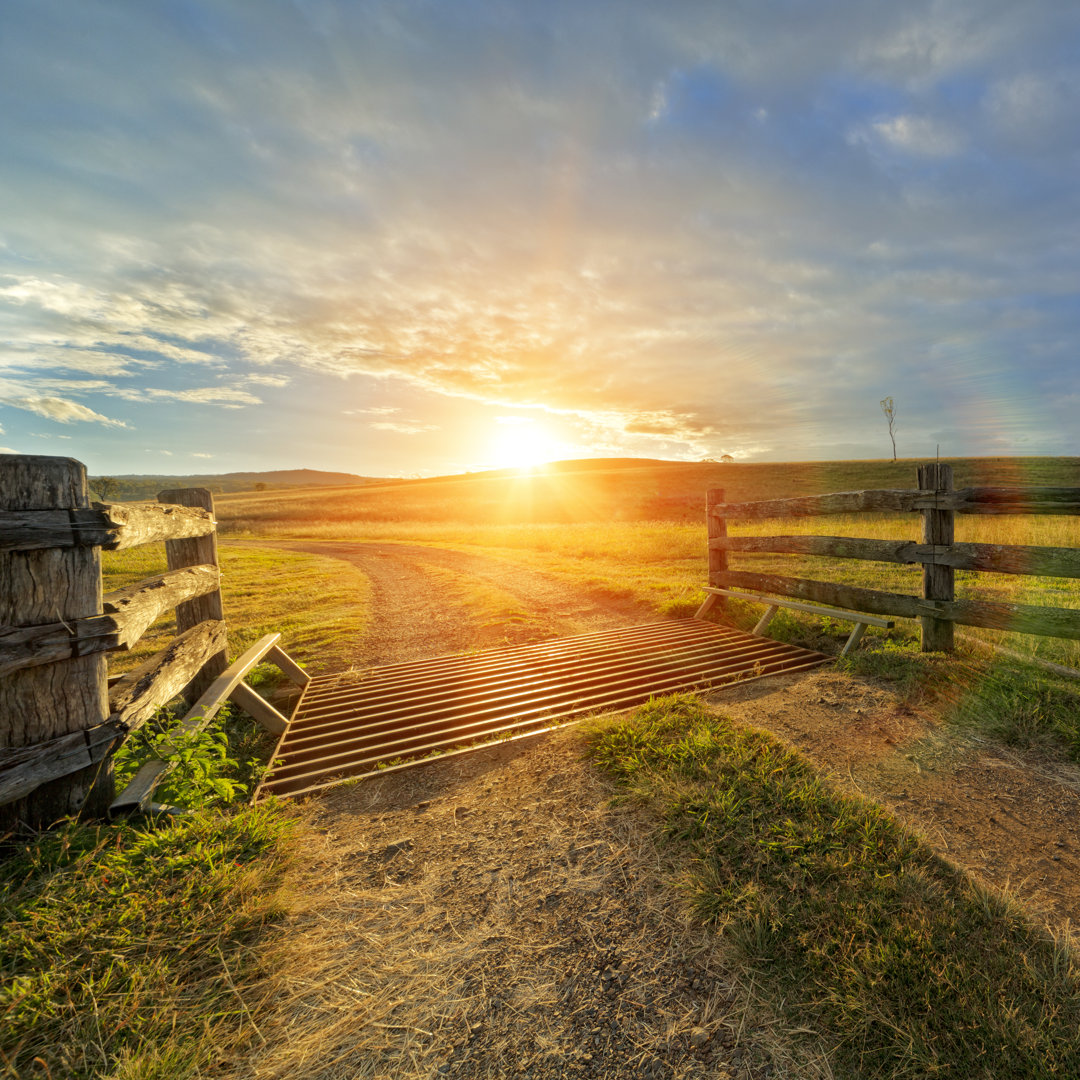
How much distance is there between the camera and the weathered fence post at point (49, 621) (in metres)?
2.91

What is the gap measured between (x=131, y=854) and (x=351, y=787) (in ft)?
4.56

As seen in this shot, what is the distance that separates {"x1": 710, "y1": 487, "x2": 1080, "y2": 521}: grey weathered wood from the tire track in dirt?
120 inches

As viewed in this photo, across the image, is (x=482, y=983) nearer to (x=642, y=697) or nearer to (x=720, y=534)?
(x=642, y=697)

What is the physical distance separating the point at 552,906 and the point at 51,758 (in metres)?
2.82

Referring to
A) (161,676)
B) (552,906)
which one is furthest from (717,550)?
(161,676)

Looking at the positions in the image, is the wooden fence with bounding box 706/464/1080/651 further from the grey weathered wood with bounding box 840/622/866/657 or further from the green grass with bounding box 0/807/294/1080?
the green grass with bounding box 0/807/294/1080

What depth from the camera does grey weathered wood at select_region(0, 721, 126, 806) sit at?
2.80m

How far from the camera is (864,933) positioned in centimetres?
231

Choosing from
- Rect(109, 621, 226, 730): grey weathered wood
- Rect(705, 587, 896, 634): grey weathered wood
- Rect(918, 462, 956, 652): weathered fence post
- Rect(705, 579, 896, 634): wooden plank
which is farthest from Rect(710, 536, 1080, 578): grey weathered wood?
Rect(109, 621, 226, 730): grey weathered wood

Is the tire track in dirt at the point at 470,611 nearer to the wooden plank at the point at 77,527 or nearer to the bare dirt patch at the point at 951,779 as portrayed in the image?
the bare dirt patch at the point at 951,779

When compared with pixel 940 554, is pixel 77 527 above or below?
above

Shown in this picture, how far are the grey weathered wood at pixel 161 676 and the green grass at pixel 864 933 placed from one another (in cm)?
324

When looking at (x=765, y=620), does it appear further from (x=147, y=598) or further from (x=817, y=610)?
(x=147, y=598)

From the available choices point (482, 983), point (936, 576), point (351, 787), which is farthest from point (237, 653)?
point (936, 576)
